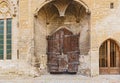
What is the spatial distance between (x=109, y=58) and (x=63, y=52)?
2.73 meters

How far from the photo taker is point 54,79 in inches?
536

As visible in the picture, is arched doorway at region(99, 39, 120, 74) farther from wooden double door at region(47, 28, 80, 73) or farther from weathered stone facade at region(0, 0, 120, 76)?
wooden double door at region(47, 28, 80, 73)

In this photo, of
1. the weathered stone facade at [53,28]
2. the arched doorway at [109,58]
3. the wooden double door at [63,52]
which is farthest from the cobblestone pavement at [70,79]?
the wooden double door at [63,52]

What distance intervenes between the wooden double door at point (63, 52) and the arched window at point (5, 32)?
2256 mm

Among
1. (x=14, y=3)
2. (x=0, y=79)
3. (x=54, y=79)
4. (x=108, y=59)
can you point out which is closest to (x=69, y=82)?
(x=54, y=79)

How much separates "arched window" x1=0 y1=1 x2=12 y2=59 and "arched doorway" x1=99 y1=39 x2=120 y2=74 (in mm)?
5021

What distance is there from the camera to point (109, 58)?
1397 centimetres

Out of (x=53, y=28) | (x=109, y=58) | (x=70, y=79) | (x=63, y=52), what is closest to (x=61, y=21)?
(x=53, y=28)

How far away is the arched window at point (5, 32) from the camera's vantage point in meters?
14.7

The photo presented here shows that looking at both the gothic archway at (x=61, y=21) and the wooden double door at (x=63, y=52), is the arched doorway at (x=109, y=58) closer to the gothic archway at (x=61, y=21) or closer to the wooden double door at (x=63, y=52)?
the gothic archway at (x=61, y=21)

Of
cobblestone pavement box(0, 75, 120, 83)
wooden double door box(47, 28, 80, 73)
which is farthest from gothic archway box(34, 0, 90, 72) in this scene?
cobblestone pavement box(0, 75, 120, 83)

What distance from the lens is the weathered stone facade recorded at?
13602 millimetres

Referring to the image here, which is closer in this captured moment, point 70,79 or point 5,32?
point 70,79

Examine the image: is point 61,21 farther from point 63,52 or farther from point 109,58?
point 109,58
